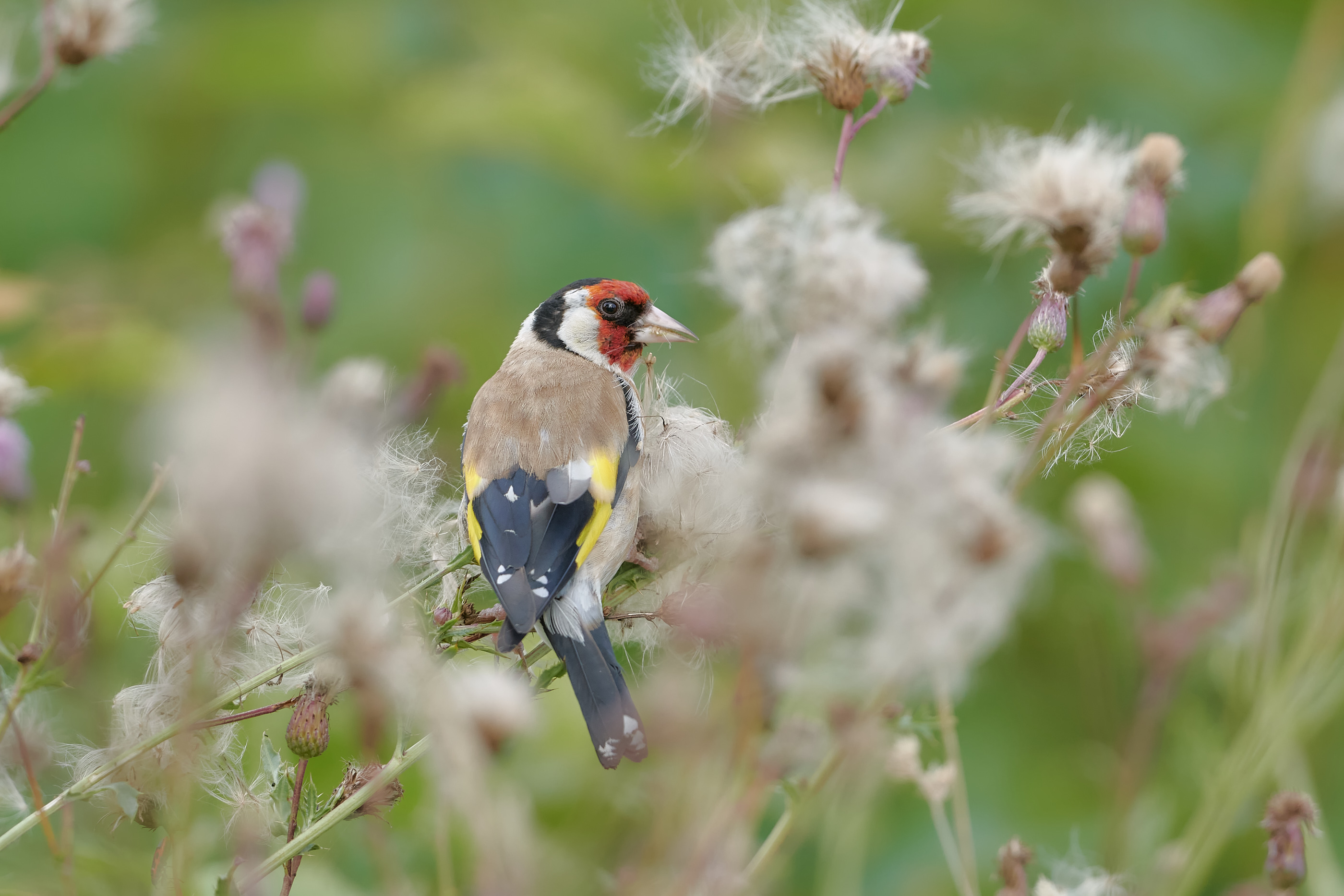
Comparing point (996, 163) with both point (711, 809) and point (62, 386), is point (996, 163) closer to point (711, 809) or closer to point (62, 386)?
point (711, 809)

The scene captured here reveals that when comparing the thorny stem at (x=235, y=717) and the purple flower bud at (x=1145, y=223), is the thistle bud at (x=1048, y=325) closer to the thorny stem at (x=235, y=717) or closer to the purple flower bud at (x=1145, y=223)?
the purple flower bud at (x=1145, y=223)

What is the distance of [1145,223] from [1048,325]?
150 mm

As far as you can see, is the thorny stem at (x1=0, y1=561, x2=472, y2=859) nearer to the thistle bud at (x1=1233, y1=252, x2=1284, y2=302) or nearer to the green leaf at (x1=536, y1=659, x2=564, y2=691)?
the green leaf at (x1=536, y1=659, x2=564, y2=691)

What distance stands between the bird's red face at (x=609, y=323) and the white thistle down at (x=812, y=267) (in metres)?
0.59

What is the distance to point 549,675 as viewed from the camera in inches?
49.3

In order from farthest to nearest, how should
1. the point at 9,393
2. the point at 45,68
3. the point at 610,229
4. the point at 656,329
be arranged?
the point at 610,229, the point at 656,329, the point at 45,68, the point at 9,393

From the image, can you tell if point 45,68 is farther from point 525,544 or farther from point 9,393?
point 525,544

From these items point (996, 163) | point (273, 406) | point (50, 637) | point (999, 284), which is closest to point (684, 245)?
point (999, 284)

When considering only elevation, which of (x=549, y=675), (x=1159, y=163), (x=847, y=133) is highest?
(x=1159, y=163)

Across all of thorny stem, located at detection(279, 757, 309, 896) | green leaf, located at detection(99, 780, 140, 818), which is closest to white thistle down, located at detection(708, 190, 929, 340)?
thorny stem, located at detection(279, 757, 309, 896)

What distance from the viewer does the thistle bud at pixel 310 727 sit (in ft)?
3.29

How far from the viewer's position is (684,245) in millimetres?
2945

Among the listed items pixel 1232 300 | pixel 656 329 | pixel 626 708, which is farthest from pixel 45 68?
pixel 656 329

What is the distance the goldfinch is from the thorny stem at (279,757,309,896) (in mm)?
312
